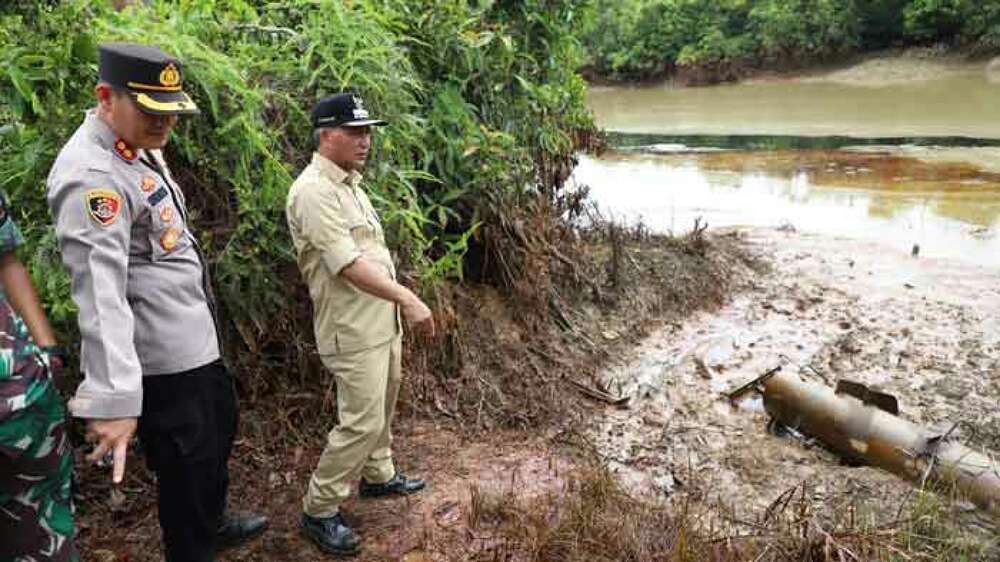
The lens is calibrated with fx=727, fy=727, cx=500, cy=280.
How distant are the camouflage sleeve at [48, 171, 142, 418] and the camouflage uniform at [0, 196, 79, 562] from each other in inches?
3.5

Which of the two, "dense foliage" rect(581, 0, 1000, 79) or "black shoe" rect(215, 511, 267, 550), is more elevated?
"dense foliage" rect(581, 0, 1000, 79)

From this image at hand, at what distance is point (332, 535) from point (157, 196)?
1.44 meters

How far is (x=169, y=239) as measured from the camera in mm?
2100

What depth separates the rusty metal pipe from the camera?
332 centimetres

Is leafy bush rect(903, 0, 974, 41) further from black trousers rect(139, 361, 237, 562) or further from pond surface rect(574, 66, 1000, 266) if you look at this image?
black trousers rect(139, 361, 237, 562)

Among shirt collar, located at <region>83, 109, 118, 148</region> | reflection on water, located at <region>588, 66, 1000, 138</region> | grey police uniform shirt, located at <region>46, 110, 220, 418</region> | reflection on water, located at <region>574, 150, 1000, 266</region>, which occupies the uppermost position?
shirt collar, located at <region>83, 109, 118, 148</region>

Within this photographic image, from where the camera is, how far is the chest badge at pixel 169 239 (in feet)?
6.84

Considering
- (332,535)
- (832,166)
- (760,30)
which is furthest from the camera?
(760,30)

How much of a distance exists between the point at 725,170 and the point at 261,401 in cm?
1092

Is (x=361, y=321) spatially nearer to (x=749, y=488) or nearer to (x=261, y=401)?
(x=261, y=401)

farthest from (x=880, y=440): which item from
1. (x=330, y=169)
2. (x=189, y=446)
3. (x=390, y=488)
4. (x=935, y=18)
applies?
(x=935, y=18)

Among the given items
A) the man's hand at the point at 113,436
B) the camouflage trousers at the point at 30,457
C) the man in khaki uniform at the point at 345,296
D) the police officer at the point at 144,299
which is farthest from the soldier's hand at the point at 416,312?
the camouflage trousers at the point at 30,457

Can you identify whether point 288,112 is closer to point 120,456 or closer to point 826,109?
point 120,456

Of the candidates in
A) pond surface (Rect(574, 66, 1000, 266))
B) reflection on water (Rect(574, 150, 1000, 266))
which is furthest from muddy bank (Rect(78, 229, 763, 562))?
pond surface (Rect(574, 66, 1000, 266))
